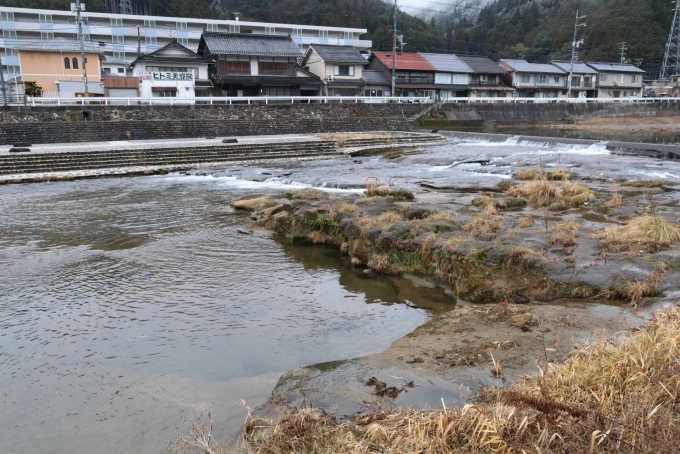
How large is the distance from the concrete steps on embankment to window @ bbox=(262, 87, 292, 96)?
19138mm

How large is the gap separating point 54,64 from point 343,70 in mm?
26257

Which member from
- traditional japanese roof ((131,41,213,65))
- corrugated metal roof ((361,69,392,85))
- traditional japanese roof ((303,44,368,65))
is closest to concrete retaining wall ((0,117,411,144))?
traditional japanese roof ((131,41,213,65))

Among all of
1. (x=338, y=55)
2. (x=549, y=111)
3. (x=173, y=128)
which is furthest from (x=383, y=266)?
(x=338, y=55)

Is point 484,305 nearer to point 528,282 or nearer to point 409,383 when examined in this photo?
point 528,282

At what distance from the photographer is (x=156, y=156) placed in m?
24.7

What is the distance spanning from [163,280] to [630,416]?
785 cm

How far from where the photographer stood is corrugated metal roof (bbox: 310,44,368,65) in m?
49.9

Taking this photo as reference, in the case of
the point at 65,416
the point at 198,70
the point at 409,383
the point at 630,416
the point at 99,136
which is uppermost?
the point at 198,70

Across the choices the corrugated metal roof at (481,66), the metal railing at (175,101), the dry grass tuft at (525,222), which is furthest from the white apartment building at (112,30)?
the dry grass tuft at (525,222)

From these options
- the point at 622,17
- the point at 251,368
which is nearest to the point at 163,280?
the point at 251,368

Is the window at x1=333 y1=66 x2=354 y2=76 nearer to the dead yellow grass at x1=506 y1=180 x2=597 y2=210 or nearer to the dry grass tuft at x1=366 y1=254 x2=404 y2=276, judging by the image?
the dead yellow grass at x1=506 y1=180 x2=597 y2=210

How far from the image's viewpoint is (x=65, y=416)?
512 centimetres

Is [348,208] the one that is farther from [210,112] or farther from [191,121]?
[210,112]

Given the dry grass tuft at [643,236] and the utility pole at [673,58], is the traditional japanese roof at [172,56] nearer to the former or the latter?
the dry grass tuft at [643,236]
